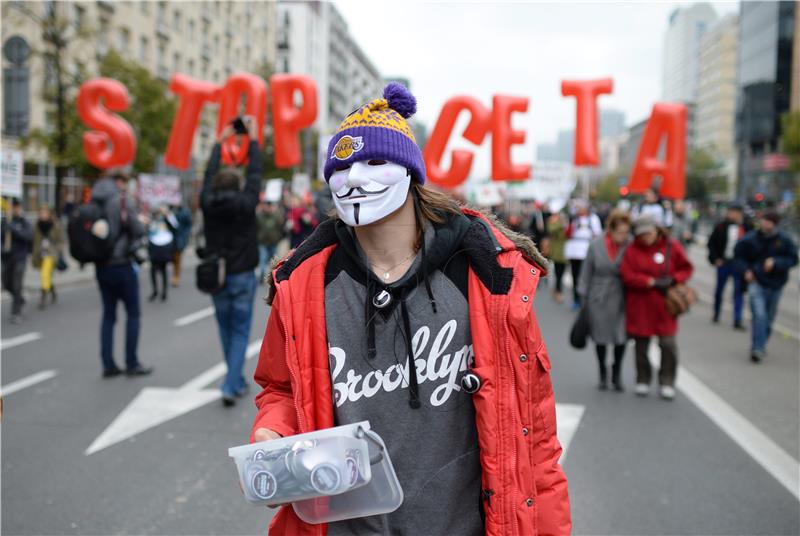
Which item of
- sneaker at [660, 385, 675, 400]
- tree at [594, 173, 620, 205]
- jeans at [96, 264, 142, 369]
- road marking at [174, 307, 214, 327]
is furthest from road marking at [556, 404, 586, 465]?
tree at [594, 173, 620, 205]

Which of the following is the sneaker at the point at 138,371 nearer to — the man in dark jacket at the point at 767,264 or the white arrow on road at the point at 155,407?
the white arrow on road at the point at 155,407

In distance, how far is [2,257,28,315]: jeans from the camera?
11.1 metres

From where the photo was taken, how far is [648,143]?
14.3 meters

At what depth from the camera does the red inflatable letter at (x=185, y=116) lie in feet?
50.8

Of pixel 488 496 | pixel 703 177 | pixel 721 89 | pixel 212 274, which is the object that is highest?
pixel 721 89

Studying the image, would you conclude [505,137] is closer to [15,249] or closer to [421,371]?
[15,249]

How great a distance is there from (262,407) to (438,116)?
13.4m

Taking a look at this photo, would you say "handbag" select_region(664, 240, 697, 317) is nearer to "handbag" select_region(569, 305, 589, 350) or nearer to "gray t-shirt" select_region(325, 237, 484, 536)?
"handbag" select_region(569, 305, 589, 350)

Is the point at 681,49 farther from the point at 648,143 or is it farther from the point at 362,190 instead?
the point at 362,190

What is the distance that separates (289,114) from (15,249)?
6076 millimetres

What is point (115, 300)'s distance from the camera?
741 cm

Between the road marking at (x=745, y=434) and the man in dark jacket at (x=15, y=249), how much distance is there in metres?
8.87

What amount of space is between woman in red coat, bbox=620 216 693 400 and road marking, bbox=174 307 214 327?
6.36m

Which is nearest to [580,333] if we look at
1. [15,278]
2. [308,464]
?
A: [308,464]
